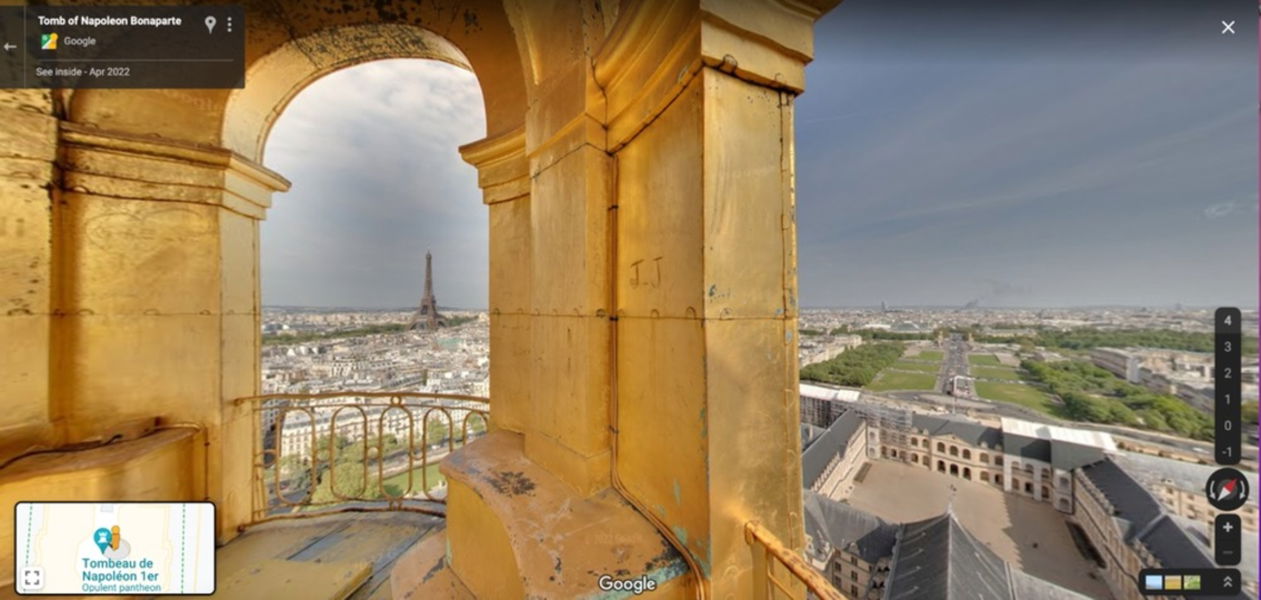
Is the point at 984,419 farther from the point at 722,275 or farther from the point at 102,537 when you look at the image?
the point at 102,537

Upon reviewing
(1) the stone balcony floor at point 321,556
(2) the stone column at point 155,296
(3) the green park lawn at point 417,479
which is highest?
(2) the stone column at point 155,296

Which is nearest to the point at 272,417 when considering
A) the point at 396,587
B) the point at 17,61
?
the point at 396,587

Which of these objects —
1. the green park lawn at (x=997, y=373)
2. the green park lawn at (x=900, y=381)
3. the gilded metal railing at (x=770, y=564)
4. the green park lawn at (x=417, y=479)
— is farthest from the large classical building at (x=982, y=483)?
the gilded metal railing at (x=770, y=564)

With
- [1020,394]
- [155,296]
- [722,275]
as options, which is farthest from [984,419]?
[155,296]

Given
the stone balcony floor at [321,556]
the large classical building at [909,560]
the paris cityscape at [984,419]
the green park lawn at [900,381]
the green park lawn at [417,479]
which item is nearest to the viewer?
the stone balcony floor at [321,556]

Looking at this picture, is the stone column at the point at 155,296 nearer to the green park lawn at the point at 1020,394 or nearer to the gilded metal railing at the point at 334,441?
the gilded metal railing at the point at 334,441
